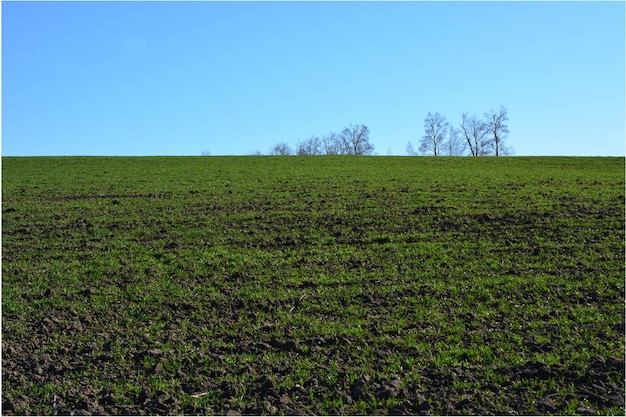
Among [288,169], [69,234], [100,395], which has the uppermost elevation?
[288,169]

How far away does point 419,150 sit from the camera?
82.3m

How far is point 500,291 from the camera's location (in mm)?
11688

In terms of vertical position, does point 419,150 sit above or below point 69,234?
above

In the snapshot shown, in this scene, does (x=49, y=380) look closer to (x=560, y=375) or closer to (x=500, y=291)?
(x=560, y=375)

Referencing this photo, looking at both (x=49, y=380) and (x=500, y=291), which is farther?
(x=500, y=291)

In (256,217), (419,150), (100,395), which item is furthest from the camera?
(419,150)

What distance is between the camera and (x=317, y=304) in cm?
1118

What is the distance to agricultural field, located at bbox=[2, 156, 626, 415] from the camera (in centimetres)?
740

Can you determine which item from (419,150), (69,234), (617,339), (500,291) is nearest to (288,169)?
(69,234)

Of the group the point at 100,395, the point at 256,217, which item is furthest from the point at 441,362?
the point at 256,217

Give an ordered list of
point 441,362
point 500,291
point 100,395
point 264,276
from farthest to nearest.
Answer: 1. point 264,276
2. point 500,291
3. point 441,362
4. point 100,395

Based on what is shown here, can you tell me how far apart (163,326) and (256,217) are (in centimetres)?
1031

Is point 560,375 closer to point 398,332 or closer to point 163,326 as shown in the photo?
point 398,332

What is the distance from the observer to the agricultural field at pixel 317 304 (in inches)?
291
